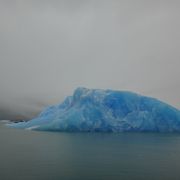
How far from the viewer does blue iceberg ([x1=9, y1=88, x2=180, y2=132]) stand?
154 ft

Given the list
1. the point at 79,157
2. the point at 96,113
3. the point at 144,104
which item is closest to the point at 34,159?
the point at 79,157

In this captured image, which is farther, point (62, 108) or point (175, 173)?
point (62, 108)

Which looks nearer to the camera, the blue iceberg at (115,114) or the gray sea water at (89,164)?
the gray sea water at (89,164)

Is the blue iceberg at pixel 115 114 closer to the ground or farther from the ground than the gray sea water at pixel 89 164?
farther from the ground

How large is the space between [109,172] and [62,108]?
33724mm

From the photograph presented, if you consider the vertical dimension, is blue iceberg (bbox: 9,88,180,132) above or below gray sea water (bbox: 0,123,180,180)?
above

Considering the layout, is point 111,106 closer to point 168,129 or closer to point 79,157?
point 168,129

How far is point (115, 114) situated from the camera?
47.9 metres

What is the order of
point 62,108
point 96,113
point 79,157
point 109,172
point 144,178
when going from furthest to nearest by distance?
1. point 62,108
2. point 96,113
3. point 79,157
4. point 109,172
5. point 144,178

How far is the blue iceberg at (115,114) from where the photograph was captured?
4703 centimetres

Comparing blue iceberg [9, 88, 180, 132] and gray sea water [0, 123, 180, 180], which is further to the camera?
blue iceberg [9, 88, 180, 132]

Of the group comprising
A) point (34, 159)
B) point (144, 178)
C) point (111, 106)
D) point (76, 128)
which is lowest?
point (144, 178)

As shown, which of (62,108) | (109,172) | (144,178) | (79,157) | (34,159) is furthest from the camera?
(62,108)

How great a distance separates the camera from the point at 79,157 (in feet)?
80.9
